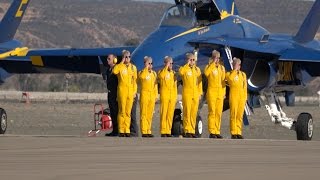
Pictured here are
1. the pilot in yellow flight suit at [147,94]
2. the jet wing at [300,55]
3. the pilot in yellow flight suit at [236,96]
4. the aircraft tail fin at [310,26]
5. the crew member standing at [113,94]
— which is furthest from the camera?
the aircraft tail fin at [310,26]

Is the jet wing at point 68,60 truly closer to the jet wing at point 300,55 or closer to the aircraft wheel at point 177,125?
the aircraft wheel at point 177,125

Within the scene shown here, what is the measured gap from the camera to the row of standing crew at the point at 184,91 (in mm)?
26891

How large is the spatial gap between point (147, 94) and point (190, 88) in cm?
91

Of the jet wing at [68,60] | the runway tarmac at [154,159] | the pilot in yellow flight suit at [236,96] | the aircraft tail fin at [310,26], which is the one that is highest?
the aircraft tail fin at [310,26]

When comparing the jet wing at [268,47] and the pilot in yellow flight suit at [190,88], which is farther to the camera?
the jet wing at [268,47]

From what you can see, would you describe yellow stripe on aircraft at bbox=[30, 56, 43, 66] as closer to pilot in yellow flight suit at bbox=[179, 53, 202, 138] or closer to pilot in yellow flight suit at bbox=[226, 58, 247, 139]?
pilot in yellow flight suit at bbox=[179, 53, 202, 138]

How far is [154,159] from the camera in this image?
2003 cm

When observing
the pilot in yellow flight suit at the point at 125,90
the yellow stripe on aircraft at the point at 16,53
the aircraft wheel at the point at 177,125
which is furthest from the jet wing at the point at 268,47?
the yellow stripe on aircraft at the point at 16,53

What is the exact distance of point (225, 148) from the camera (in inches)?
895

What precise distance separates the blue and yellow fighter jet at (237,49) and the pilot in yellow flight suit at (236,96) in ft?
5.70

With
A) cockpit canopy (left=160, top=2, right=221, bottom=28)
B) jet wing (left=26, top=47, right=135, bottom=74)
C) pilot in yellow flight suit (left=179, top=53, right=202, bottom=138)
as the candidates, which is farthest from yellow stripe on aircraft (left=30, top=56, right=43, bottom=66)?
pilot in yellow flight suit (left=179, top=53, right=202, bottom=138)

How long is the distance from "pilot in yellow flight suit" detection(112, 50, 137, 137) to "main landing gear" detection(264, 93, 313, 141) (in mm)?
5626

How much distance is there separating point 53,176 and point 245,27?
15.5 meters

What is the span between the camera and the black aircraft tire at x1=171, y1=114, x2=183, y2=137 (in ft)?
96.2
